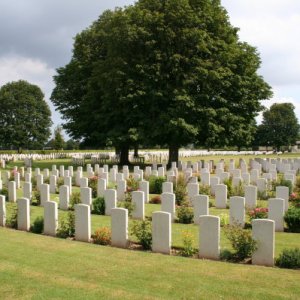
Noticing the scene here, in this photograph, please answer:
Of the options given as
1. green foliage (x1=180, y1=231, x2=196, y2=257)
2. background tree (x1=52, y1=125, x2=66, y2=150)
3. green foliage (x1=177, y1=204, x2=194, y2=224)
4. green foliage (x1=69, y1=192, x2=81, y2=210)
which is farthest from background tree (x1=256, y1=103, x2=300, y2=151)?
green foliage (x1=180, y1=231, x2=196, y2=257)

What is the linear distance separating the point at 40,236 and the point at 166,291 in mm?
4633

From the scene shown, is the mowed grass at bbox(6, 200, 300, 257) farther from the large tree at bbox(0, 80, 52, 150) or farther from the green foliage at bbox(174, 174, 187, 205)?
the large tree at bbox(0, 80, 52, 150)

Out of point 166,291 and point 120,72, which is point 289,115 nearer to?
point 120,72

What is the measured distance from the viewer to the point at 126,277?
255 inches

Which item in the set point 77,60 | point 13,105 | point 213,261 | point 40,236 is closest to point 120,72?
point 77,60

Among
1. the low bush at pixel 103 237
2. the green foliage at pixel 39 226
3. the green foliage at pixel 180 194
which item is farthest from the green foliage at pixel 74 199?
the low bush at pixel 103 237

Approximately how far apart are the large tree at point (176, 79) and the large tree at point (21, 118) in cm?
3639

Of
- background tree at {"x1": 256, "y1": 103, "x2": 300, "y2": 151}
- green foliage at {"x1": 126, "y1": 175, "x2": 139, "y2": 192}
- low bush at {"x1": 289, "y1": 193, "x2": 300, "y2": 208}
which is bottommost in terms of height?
low bush at {"x1": 289, "y1": 193, "x2": 300, "y2": 208}

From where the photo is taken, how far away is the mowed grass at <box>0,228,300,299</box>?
5.77 meters

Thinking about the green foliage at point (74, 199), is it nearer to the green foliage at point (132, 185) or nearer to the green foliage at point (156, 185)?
the green foliage at point (132, 185)

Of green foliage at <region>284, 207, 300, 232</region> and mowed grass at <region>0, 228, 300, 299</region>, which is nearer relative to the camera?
mowed grass at <region>0, 228, 300, 299</region>

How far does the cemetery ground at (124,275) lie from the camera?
5.79m

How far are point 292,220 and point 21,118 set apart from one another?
60.7 m

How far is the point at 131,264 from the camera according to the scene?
7203 mm
